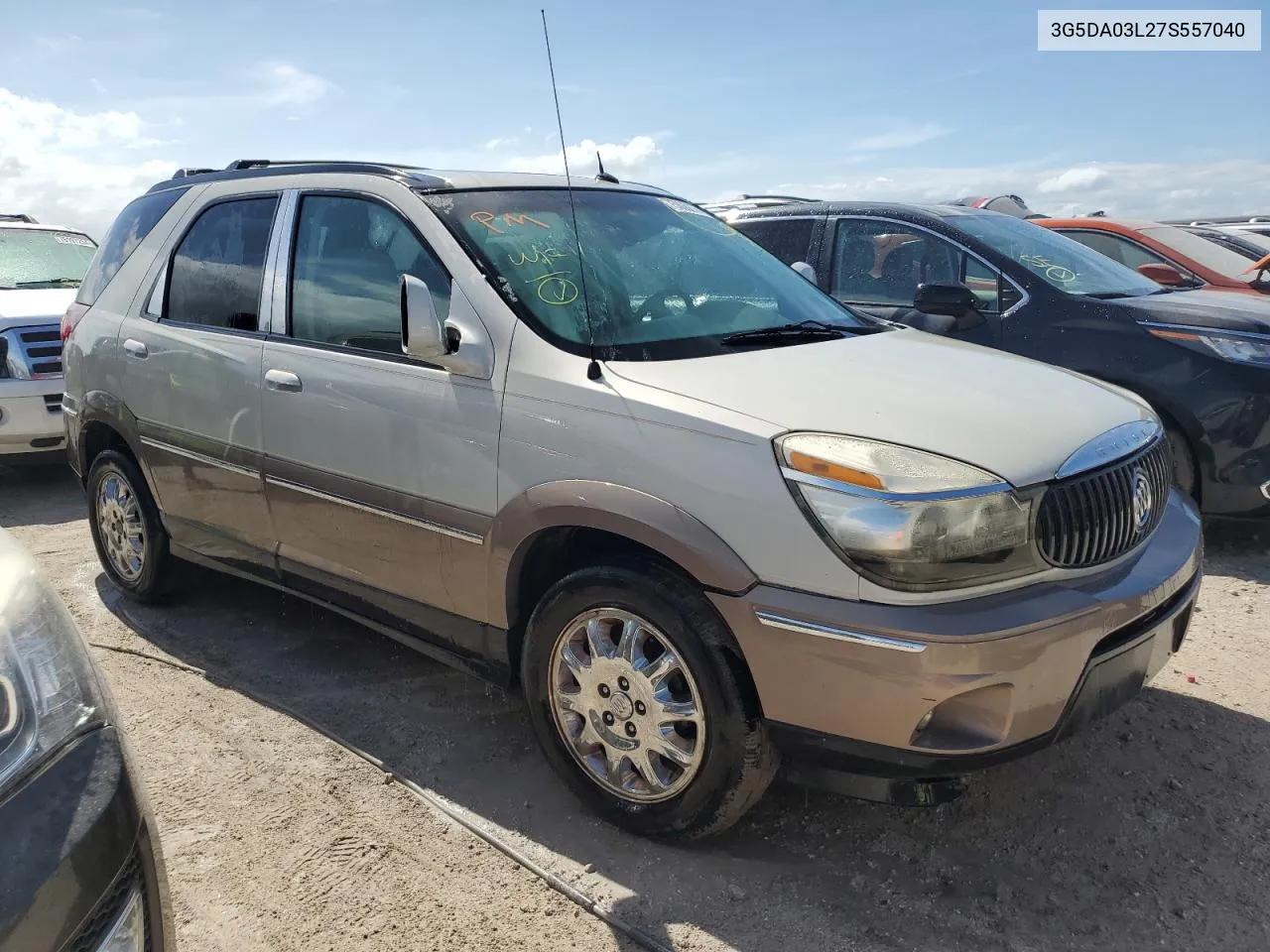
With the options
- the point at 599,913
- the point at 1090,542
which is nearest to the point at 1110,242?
the point at 1090,542

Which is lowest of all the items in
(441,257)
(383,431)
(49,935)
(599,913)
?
(599,913)

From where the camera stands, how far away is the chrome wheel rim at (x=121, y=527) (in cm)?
461

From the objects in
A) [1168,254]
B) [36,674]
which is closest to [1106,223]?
[1168,254]

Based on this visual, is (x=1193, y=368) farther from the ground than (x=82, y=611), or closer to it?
farther from the ground

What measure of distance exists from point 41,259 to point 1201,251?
953 centimetres

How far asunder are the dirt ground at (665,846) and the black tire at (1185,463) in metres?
1.29

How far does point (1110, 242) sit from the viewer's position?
24.4 ft

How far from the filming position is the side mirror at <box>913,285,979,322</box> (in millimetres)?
4805

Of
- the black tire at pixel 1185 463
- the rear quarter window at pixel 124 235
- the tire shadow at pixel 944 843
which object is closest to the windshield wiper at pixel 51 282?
the rear quarter window at pixel 124 235

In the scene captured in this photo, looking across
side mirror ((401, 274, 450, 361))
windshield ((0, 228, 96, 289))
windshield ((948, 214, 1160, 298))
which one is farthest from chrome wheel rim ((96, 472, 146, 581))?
windshield ((0, 228, 96, 289))

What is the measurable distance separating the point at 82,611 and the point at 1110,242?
23.2ft

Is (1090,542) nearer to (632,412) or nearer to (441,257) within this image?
(632,412)

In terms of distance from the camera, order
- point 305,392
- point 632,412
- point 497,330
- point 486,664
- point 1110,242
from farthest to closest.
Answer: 1. point 1110,242
2. point 305,392
3. point 486,664
4. point 497,330
5. point 632,412

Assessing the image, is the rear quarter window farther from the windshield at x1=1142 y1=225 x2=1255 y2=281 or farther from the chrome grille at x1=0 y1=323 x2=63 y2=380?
the windshield at x1=1142 y1=225 x2=1255 y2=281
